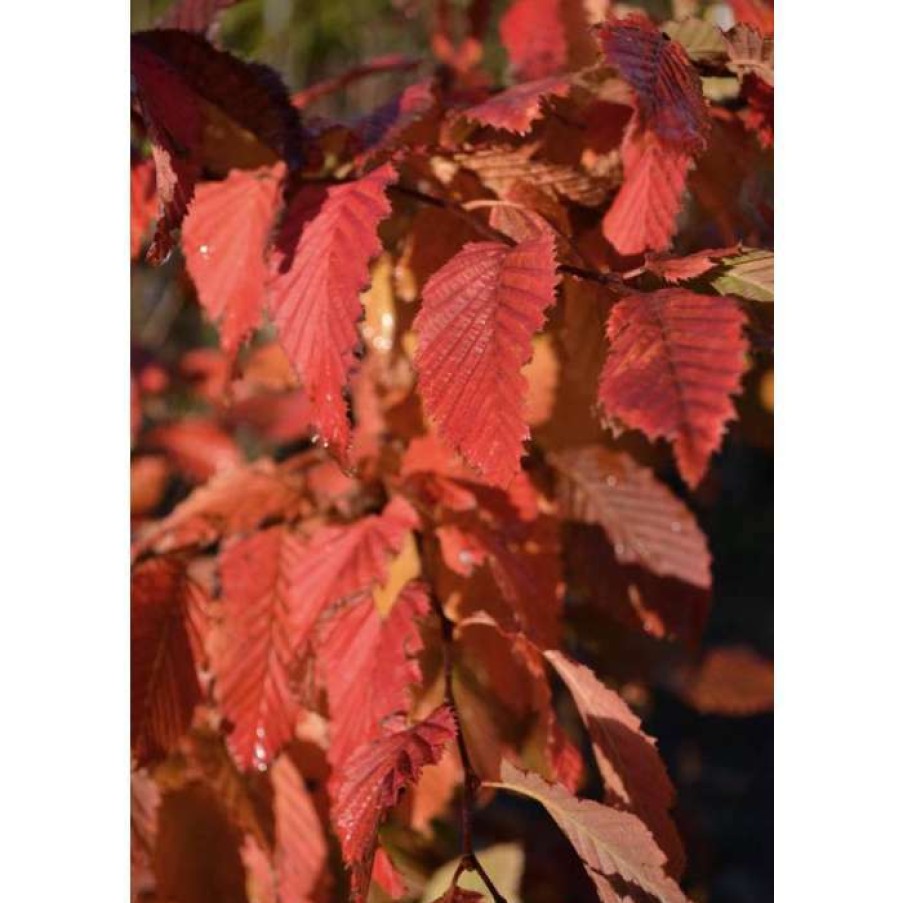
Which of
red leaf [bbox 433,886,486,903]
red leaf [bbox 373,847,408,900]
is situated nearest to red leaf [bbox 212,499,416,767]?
red leaf [bbox 373,847,408,900]

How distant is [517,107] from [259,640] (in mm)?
358

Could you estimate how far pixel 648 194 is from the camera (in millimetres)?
667

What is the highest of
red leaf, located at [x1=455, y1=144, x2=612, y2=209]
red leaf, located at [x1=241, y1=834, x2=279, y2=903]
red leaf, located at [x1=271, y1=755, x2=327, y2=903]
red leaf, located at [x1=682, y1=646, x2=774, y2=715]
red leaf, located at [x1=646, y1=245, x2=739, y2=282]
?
red leaf, located at [x1=455, y1=144, x2=612, y2=209]

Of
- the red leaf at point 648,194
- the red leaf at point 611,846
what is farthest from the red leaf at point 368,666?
the red leaf at point 648,194

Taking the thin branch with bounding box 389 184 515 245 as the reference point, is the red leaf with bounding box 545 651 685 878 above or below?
below

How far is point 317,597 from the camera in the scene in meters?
0.74

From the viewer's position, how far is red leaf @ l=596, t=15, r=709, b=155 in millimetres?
588

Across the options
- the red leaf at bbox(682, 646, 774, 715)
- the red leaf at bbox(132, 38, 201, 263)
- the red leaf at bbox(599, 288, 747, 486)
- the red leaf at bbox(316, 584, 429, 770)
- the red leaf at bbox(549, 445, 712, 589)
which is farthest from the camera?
the red leaf at bbox(682, 646, 774, 715)

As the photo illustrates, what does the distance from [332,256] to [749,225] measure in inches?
12.9

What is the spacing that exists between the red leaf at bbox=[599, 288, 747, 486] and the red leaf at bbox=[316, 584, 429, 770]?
0.78 ft

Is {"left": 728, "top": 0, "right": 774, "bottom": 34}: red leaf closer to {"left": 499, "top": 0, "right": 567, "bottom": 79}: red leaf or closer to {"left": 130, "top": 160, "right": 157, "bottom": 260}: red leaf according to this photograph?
{"left": 499, "top": 0, "right": 567, "bottom": 79}: red leaf

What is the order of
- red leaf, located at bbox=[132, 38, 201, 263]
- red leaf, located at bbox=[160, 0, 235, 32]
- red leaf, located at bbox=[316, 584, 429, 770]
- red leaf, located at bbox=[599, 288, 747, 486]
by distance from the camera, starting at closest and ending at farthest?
red leaf, located at bbox=[599, 288, 747, 486] → red leaf, located at bbox=[132, 38, 201, 263] → red leaf, located at bbox=[316, 584, 429, 770] → red leaf, located at bbox=[160, 0, 235, 32]

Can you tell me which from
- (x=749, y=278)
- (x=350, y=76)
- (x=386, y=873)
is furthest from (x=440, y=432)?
(x=350, y=76)
